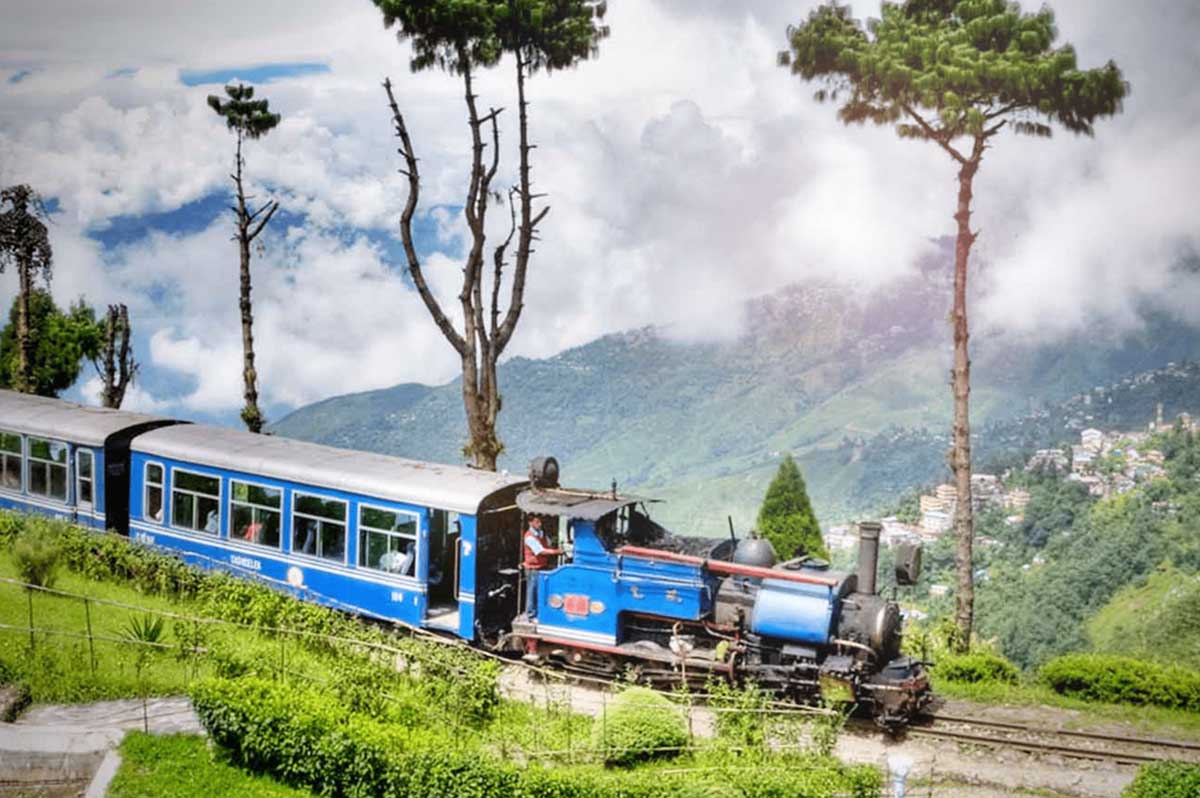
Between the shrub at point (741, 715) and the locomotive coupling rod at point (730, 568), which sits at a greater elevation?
the locomotive coupling rod at point (730, 568)

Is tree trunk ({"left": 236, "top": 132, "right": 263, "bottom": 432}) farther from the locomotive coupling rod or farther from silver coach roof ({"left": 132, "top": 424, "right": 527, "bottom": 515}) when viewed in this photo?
the locomotive coupling rod

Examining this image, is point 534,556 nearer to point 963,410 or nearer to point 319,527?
point 319,527

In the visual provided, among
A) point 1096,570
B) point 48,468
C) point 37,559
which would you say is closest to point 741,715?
point 37,559

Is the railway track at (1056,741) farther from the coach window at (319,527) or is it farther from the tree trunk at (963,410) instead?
the coach window at (319,527)

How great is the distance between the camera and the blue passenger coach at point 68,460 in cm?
1925

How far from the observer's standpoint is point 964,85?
17.8m

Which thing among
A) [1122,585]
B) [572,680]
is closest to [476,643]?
[572,680]

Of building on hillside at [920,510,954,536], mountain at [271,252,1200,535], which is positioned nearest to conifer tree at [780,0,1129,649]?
building on hillside at [920,510,954,536]

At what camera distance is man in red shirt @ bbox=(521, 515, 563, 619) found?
15469 millimetres

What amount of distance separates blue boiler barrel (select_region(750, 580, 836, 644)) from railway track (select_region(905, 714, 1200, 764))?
65.5 inches

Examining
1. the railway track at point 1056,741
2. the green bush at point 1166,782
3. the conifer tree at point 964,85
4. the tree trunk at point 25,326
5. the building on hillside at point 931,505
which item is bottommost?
the building on hillside at point 931,505

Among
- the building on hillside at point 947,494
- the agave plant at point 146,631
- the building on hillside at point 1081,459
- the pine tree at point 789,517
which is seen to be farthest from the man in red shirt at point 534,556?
the building on hillside at point 1081,459

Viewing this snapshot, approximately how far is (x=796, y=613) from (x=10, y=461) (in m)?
15.2

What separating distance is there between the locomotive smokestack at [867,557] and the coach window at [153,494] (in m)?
11.6
